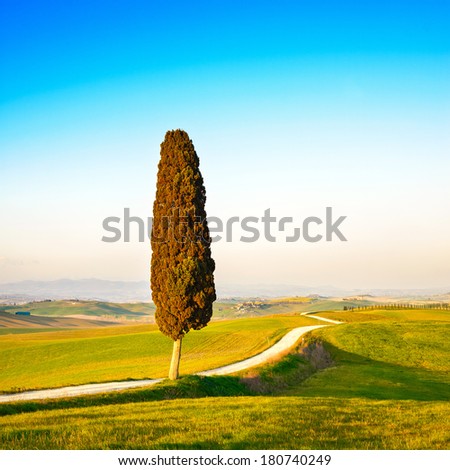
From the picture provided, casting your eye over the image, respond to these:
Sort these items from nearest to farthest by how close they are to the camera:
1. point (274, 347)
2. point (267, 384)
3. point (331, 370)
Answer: point (267, 384) < point (331, 370) < point (274, 347)

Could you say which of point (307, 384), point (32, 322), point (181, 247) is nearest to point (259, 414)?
point (181, 247)

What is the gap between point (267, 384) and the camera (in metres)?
33.9

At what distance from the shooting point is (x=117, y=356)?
5562 cm

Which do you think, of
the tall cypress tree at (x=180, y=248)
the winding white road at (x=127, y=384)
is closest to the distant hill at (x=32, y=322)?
the winding white road at (x=127, y=384)

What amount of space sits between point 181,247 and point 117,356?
29.7 metres

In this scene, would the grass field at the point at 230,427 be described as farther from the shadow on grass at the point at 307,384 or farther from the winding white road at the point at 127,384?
the winding white road at the point at 127,384

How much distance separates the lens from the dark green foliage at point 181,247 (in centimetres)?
3008

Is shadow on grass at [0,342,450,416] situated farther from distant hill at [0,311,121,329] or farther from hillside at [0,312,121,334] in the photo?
distant hill at [0,311,121,329]

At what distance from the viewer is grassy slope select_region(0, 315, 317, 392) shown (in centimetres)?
4331

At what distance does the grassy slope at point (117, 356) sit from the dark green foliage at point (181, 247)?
9.10 meters

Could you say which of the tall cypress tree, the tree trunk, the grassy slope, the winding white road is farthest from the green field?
the grassy slope
